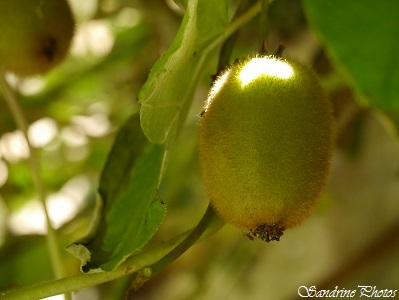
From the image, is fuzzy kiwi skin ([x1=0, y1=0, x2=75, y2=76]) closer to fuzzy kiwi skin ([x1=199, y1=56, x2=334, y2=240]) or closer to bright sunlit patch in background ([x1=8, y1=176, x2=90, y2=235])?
fuzzy kiwi skin ([x1=199, y1=56, x2=334, y2=240])

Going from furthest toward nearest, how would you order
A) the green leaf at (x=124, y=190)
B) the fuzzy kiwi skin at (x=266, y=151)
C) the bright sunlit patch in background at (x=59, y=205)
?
1. the bright sunlit patch in background at (x=59, y=205)
2. the green leaf at (x=124, y=190)
3. the fuzzy kiwi skin at (x=266, y=151)

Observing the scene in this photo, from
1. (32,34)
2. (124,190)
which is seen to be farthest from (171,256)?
(32,34)

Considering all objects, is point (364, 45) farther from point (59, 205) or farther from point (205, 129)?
point (59, 205)

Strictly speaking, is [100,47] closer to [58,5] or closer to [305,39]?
[305,39]

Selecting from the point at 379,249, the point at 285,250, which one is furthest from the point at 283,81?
the point at 285,250

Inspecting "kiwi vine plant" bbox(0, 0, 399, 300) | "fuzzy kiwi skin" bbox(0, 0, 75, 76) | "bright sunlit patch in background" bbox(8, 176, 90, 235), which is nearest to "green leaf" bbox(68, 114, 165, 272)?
"kiwi vine plant" bbox(0, 0, 399, 300)

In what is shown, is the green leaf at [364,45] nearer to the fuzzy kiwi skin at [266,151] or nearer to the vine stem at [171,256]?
the fuzzy kiwi skin at [266,151]

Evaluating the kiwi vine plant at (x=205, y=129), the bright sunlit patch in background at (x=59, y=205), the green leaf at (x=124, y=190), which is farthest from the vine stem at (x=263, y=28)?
the bright sunlit patch in background at (x=59, y=205)
